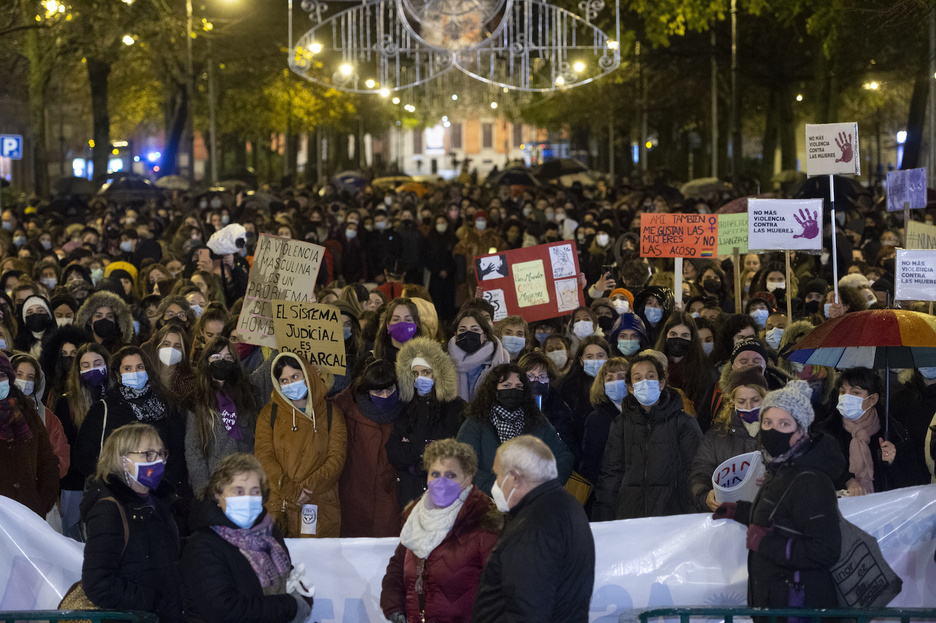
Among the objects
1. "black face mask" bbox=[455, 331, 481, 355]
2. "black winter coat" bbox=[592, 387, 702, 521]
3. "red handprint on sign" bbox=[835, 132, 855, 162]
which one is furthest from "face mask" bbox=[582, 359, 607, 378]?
"red handprint on sign" bbox=[835, 132, 855, 162]

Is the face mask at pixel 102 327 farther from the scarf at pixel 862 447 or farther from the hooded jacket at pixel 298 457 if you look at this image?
the scarf at pixel 862 447

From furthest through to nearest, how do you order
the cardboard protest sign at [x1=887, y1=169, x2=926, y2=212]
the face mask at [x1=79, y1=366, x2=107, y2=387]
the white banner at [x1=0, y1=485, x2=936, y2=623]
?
the cardboard protest sign at [x1=887, y1=169, x2=926, y2=212] → the face mask at [x1=79, y1=366, x2=107, y2=387] → the white banner at [x1=0, y1=485, x2=936, y2=623]

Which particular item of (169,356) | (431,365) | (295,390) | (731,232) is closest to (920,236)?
(731,232)

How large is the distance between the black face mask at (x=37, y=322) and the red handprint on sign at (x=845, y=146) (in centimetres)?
695

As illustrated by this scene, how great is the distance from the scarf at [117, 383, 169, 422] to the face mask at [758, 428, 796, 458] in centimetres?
370

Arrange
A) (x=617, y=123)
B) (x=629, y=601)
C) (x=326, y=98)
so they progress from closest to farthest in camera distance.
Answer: (x=629, y=601)
(x=326, y=98)
(x=617, y=123)

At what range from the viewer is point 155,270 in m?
13.3

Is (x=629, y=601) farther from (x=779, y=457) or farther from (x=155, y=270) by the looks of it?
(x=155, y=270)

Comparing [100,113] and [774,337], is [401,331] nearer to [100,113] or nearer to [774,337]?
[774,337]

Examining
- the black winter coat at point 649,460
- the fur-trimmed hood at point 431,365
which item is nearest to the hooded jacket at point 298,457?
the fur-trimmed hood at point 431,365

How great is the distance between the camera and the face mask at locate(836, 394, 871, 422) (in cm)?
744

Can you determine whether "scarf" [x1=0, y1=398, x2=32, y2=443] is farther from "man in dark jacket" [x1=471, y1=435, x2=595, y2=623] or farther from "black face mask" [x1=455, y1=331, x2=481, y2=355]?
"man in dark jacket" [x1=471, y1=435, x2=595, y2=623]

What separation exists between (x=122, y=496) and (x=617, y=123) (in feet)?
186

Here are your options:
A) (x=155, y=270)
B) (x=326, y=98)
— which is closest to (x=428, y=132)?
(x=326, y=98)
